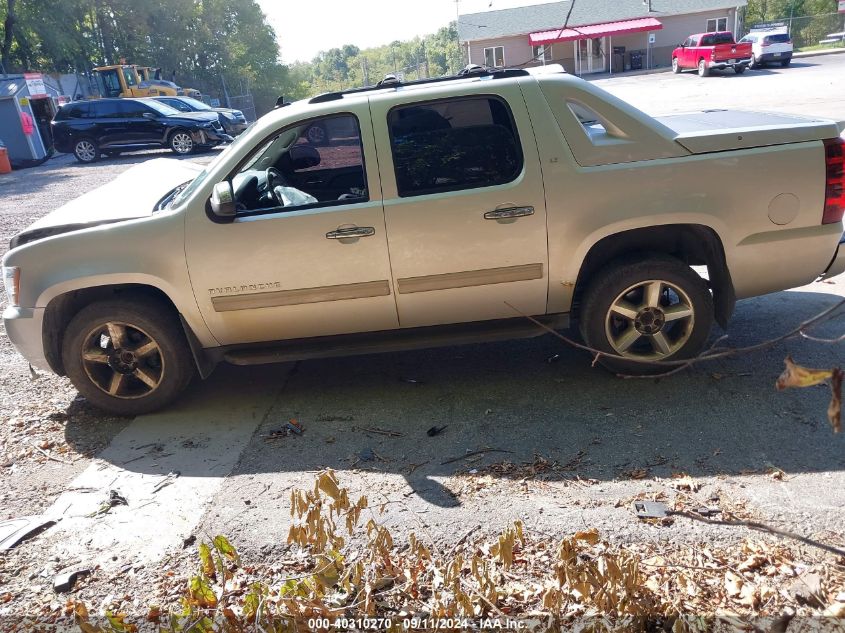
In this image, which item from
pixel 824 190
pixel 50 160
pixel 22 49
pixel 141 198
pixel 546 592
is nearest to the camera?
pixel 546 592

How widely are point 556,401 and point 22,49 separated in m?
44.0

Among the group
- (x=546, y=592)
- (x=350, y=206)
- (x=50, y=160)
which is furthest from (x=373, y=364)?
(x=50, y=160)

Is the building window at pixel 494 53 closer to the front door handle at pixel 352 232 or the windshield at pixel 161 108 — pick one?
the windshield at pixel 161 108

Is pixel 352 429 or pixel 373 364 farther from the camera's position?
pixel 373 364

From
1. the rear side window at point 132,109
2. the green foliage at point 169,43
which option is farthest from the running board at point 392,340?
the green foliage at point 169,43

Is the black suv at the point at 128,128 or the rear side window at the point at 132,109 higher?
the rear side window at the point at 132,109

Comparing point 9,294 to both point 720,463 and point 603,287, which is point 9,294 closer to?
point 603,287

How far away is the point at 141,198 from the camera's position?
5117 mm

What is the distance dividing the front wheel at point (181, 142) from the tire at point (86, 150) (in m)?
2.77

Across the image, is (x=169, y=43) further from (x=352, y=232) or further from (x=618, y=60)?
(x=352, y=232)

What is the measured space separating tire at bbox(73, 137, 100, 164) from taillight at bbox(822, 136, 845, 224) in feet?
74.2

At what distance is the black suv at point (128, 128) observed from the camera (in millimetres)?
21750

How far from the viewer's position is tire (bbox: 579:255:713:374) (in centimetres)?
439

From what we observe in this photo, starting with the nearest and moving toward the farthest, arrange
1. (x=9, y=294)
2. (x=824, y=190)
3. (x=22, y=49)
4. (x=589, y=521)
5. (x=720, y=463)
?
(x=589, y=521)
(x=720, y=463)
(x=824, y=190)
(x=9, y=294)
(x=22, y=49)
